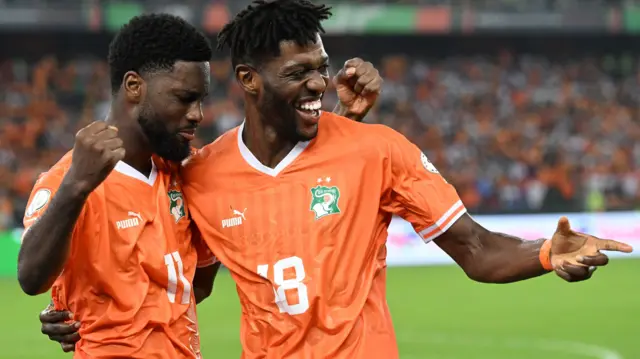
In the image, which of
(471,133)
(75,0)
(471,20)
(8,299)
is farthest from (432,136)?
(8,299)

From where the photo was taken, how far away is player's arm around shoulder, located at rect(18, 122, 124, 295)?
3.91 meters

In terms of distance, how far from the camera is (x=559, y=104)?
93.2 ft

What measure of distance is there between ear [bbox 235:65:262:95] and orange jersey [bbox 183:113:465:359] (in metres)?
0.30

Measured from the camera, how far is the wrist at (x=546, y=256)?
408 centimetres

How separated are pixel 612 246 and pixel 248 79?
1724 millimetres

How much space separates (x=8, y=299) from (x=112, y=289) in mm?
12900

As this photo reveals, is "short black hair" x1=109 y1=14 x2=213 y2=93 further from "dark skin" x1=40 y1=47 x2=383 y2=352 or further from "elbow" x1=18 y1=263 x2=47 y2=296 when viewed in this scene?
"elbow" x1=18 y1=263 x2=47 y2=296

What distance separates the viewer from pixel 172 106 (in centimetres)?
454

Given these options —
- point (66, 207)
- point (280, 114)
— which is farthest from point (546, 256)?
point (66, 207)

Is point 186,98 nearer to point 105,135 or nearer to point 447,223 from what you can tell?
point 105,135

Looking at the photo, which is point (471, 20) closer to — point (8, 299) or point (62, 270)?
point (8, 299)

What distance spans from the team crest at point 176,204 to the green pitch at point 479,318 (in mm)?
7391

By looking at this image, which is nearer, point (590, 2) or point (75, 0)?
point (75, 0)

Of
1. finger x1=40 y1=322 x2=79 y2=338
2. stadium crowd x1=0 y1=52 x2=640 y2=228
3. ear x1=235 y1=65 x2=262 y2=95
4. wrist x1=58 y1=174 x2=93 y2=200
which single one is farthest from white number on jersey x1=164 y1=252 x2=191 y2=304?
stadium crowd x1=0 y1=52 x2=640 y2=228
